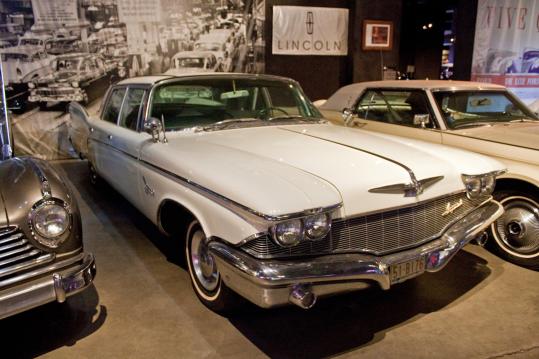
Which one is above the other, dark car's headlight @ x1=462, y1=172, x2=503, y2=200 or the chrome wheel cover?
dark car's headlight @ x1=462, y1=172, x2=503, y2=200

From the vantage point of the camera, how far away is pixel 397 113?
516 cm

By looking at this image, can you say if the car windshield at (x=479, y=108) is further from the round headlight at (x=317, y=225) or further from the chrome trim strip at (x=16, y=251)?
the chrome trim strip at (x=16, y=251)

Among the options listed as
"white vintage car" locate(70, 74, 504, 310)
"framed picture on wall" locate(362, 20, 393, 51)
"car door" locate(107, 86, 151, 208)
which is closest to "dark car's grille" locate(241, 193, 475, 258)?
"white vintage car" locate(70, 74, 504, 310)

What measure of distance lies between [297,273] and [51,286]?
124 cm

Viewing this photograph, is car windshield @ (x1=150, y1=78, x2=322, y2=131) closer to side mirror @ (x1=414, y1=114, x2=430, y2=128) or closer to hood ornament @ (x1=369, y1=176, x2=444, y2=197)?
side mirror @ (x1=414, y1=114, x2=430, y2=128)

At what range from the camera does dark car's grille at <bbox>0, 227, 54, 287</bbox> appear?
221cm

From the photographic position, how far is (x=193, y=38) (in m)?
7.88

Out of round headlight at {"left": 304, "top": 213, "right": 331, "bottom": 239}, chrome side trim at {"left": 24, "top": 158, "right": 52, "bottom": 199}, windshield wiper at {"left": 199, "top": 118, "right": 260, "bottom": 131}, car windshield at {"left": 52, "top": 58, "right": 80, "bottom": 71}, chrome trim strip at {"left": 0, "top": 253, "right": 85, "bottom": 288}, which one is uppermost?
car windshield at {"left": 52, "top": 58, "right": 80, "bottom": 71}

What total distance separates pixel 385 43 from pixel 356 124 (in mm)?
4184

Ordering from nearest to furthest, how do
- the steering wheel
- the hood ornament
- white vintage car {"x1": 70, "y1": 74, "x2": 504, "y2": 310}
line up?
white vintage car {"x1": 70, "y1": 74, "x2": 504, "y2": 310} → the hood ornament → the steering wheel

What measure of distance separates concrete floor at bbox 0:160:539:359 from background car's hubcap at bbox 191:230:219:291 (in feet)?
0.56

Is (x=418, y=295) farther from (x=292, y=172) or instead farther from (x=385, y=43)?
(x=385, y=43)

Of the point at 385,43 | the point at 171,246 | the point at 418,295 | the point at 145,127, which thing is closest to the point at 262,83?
the point at 145,127

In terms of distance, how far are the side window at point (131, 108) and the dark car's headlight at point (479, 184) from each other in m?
2.66
